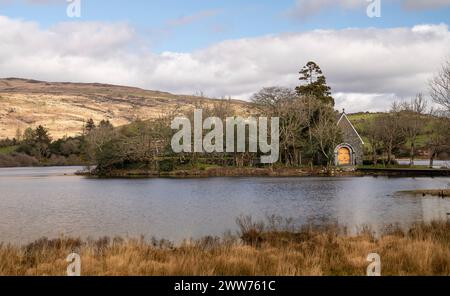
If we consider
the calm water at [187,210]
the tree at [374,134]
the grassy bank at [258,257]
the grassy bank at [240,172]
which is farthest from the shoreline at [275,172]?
the grassy bank at [258,257]

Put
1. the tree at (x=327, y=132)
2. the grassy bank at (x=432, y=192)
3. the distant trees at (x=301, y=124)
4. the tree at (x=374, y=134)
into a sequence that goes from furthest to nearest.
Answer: the tree at (x=374, y=134) → the distant trees at (x=301, y=124) → the tree at (x=327, y=132) → the grassy bank at (x=432, y=192)

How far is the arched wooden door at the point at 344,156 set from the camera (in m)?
73.6

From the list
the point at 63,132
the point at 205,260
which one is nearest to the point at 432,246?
the point at 205,260

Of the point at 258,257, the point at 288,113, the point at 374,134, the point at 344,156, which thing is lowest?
the point at 258,257

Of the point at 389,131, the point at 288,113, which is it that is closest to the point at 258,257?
the point at 288,113

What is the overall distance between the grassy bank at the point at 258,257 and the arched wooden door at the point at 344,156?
57.5 metres

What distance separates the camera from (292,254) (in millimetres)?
13312

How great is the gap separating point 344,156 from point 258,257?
6310 centimetres

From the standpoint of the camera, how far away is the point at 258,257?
42.6 ft

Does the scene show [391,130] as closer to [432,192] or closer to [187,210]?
[432,192]

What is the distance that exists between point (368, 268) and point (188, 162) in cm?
6379

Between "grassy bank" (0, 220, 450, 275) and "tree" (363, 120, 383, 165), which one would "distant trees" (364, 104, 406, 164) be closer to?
"tree" (363, 120, 383, 165)

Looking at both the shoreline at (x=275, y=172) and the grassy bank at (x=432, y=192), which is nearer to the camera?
the grassy bank at (x=432, y=192)

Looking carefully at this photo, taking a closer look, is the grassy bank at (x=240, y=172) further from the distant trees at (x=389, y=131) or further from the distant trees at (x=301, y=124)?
the distant trees at (x=389, y=131)
